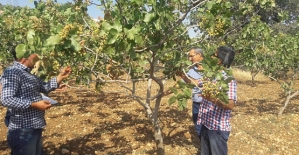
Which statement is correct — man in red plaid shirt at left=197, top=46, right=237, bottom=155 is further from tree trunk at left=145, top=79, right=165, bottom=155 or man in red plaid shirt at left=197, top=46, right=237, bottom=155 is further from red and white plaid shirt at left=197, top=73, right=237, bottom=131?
tree trunk at left=145, top=79, right=165, bottom=155

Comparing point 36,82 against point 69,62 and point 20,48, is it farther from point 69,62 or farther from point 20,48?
point 20,48

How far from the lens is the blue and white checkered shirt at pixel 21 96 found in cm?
256

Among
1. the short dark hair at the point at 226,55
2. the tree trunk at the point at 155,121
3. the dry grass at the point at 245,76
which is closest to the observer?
the short dark hair at the point at 226,55

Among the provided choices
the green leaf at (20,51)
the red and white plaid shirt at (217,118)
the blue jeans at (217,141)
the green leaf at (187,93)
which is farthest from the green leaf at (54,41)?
the blue jeans at (217,141)

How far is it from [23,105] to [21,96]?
18 cm

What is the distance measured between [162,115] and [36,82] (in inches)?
160

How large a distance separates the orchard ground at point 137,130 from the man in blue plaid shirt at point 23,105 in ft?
2.70

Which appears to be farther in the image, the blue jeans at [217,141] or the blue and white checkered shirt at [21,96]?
the blue jeans at [217,141]

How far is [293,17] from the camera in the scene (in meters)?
24.7

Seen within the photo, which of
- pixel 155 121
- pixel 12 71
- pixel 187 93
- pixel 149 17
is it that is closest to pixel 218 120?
pixel 155 121

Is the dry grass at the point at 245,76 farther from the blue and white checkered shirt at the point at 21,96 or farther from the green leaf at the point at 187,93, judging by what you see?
the green leaf at the point at 187,93

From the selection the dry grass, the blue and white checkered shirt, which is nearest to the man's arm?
the blue and white checkered shirt

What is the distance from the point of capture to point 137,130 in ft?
17.9

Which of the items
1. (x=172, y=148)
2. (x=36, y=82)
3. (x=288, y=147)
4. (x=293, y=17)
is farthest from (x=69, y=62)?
(x=293, y=17)
